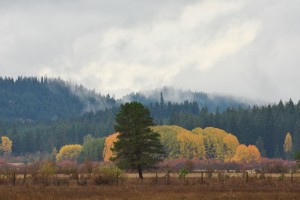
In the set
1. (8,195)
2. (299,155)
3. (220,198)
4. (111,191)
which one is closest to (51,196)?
(8,195)

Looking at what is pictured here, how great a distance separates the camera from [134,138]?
2980 inches

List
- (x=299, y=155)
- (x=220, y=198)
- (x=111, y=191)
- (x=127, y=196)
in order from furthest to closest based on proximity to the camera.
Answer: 1. (x=299, y=155)
2. (x=111, y=191)
3. (x=127, y=196)
4. (x=220, y=198)

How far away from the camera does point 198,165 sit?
16850cm

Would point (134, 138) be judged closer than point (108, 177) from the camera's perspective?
No

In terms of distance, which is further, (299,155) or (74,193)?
(299,155)

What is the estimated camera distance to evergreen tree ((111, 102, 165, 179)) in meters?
75.9

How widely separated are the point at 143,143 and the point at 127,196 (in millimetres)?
28127

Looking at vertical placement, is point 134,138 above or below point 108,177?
above

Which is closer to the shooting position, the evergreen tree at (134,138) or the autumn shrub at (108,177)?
the autumn shrub at (108,177)

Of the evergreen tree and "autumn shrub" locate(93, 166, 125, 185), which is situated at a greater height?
the evergreen tree

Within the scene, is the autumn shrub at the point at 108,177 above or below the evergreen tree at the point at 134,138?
below

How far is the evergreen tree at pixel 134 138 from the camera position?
249 ft

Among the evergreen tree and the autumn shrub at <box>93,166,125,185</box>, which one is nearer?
the autumn shrub at <box>93,166,125,185</box>

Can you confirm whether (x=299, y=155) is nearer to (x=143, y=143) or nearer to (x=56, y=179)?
(x=143, y=143)
